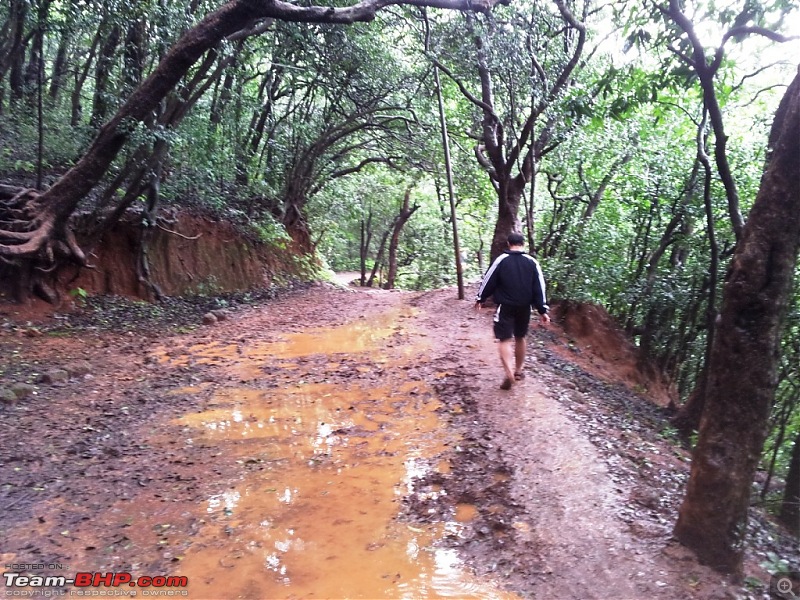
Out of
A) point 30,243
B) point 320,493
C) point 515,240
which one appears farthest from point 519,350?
point 30,243

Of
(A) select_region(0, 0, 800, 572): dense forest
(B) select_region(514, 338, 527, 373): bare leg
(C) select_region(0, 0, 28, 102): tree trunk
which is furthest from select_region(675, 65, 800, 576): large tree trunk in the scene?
(C) select_region(0, 0, 28, 102): tree trunk

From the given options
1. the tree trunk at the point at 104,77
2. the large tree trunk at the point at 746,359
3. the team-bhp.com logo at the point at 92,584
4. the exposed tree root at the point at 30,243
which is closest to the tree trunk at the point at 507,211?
the tree trunk at the point at 104,77

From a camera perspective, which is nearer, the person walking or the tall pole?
the person walking

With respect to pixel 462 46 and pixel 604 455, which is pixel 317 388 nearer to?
pixel 604 455

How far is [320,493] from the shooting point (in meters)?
4.94

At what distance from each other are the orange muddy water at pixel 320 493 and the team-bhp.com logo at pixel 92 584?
0.46 feet

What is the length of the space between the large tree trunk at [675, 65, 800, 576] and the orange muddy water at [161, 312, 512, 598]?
1628 mm

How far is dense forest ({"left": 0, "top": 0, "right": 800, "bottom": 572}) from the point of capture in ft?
12.5

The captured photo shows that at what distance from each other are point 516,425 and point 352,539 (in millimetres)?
2763

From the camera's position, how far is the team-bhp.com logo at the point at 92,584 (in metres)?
3.47

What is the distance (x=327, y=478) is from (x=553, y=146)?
10.1 m

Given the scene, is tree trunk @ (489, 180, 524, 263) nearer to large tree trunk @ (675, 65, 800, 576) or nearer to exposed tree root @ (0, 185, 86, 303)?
exposed tree root @ (0, 185, 86, 303)

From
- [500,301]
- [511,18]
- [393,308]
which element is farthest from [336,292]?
[500,301]

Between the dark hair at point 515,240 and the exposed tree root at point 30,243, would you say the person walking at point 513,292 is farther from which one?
the exposed tree root at point 30,243
